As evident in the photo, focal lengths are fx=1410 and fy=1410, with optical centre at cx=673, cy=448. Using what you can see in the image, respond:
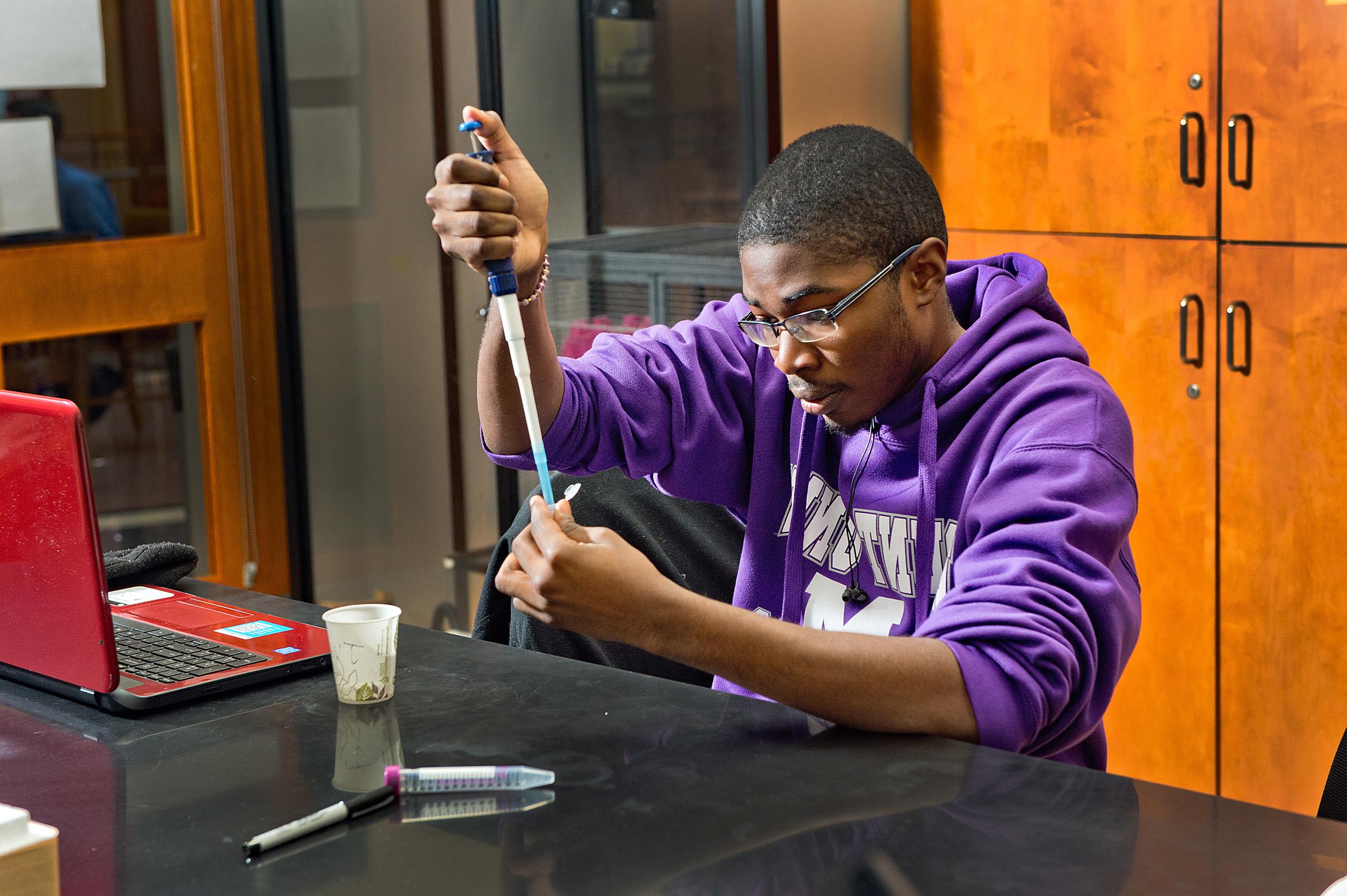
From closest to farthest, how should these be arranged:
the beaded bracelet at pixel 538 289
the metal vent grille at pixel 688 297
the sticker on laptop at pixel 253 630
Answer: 1. the sticker on laptop at pixel 253 630
2. the beaded bracelet at pixel 538 289
3. the metal vent grille at pixel 688 297

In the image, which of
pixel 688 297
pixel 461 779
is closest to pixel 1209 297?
pixel 688 297

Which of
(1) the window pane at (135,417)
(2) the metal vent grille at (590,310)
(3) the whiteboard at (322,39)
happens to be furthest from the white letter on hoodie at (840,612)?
(3) the whiteboard at (322,39)

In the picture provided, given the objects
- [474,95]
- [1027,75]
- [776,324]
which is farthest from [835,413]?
[474,95]

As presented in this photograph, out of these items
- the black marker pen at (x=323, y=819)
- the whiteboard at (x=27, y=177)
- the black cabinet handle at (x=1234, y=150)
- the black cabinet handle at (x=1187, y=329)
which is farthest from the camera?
the whiteboard at (x=27, y=177)

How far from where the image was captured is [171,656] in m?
1.28

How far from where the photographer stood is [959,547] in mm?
1349

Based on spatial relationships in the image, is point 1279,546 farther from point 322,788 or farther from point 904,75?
point 322,788

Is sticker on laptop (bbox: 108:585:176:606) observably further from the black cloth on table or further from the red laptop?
the red laptop

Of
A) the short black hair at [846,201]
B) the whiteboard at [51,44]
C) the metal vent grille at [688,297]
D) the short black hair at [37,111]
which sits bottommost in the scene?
the metal vent grille at [688,297]

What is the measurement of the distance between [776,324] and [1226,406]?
1.44 metres

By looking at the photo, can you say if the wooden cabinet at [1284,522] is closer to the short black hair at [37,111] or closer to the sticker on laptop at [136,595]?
the sticker on laptop at [136,595]

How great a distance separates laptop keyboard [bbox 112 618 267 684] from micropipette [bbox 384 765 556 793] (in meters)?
0.33

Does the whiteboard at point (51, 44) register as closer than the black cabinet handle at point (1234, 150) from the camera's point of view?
No

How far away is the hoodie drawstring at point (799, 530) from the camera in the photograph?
1.55m
